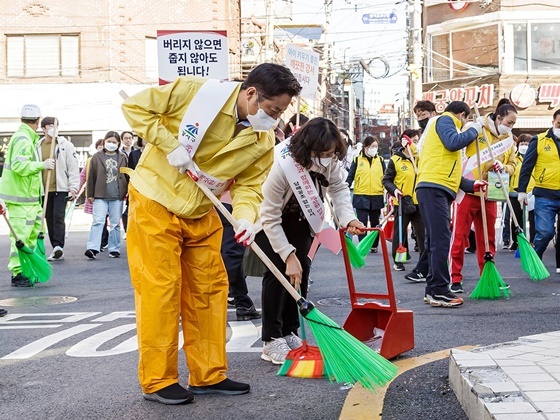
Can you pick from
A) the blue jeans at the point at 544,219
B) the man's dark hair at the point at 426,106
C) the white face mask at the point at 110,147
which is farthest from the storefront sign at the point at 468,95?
the man's dark hair at the point at 426,106

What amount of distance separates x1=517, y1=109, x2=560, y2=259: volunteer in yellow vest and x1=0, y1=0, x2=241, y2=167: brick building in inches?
924

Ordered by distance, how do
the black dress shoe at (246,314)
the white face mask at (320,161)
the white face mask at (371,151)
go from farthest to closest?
the white face mask at (371,151) < the black dress shoe at (246,314) < the white face mask at (320,161)

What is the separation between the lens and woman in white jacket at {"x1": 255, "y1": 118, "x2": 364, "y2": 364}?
17.0ft

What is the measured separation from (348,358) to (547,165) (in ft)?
20.8

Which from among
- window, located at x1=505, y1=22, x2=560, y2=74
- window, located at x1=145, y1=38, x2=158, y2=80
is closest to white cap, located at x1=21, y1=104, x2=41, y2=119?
window, located at x1=145, y1=38, x2=158, y2=80

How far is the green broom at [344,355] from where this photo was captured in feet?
14.1

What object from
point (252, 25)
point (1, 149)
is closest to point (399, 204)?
point (1, 149)

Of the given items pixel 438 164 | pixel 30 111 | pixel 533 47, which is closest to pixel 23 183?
pixel 30 111

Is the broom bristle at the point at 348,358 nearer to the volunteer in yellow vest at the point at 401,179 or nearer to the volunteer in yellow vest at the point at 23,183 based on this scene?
the volunteer in yellow vest at the point at 23,183

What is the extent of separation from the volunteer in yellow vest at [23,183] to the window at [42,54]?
23.3 m

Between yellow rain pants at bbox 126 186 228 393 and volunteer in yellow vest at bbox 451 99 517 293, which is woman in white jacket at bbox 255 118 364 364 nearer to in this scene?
yellow rain pants at bbox 126 186 228 393

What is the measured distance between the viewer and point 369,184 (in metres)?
13.8

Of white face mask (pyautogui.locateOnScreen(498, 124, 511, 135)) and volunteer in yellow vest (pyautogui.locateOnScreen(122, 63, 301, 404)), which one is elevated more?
white face mask (pyautogui.locateOnScreen(498, 124, 511, 135))

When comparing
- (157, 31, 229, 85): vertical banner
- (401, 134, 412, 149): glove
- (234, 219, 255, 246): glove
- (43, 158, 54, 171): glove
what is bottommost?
(234, 219, 255, 246): glove
